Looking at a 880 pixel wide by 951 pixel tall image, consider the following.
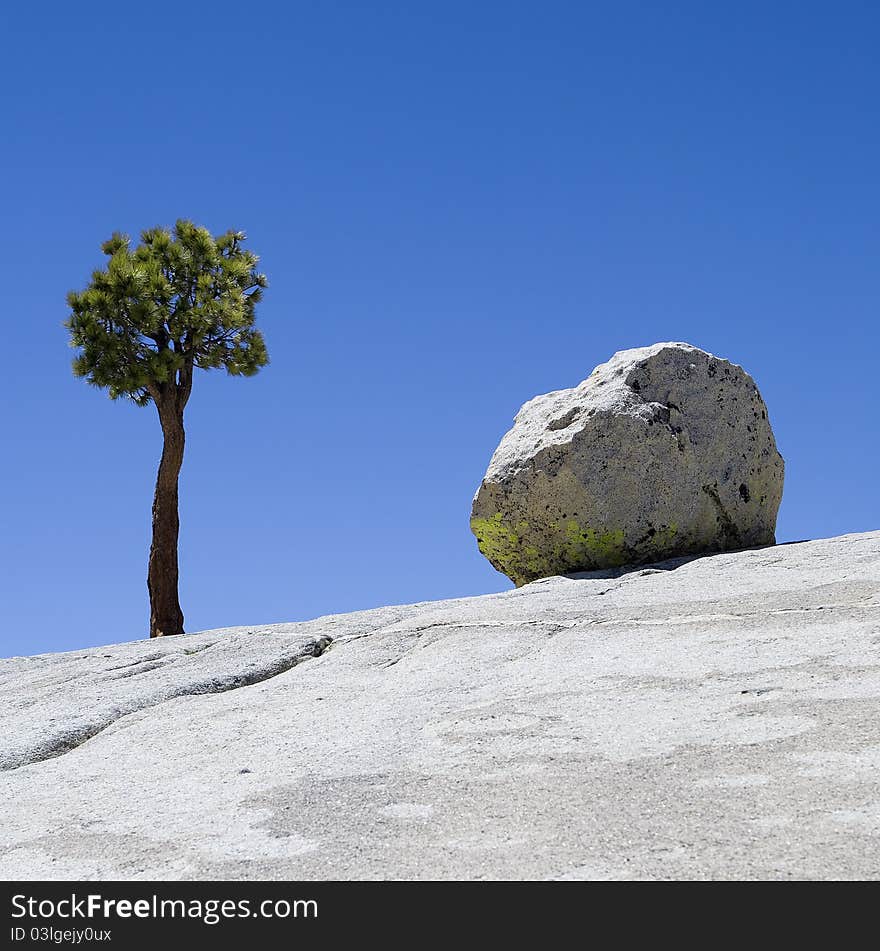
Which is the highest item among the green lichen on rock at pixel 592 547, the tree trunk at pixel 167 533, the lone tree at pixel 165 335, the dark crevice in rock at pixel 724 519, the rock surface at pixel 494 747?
the lone tree at pixel 165 335

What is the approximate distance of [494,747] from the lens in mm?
5473

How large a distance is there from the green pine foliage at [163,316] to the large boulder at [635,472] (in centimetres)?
769

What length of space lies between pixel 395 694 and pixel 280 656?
7.25ft

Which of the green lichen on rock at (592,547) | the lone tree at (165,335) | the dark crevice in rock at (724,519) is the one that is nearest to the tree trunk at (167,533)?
the lone tree at (165,335)

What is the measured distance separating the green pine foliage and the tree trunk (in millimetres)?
488

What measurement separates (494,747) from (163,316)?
15.0 metres

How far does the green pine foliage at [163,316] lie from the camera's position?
18594 mm

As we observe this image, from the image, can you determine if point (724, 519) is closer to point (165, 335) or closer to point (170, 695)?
point (170, 695)

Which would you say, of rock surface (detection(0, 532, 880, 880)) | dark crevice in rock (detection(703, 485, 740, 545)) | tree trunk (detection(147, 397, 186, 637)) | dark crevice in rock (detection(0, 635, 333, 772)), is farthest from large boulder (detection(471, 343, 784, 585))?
tree trunk (detection(147, 397, 186, 637))

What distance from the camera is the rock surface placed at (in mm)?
4195

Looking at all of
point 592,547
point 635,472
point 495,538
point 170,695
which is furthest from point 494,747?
point 495,538

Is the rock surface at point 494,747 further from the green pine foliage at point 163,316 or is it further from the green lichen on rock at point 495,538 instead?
the green pine foliage at point 163,316
